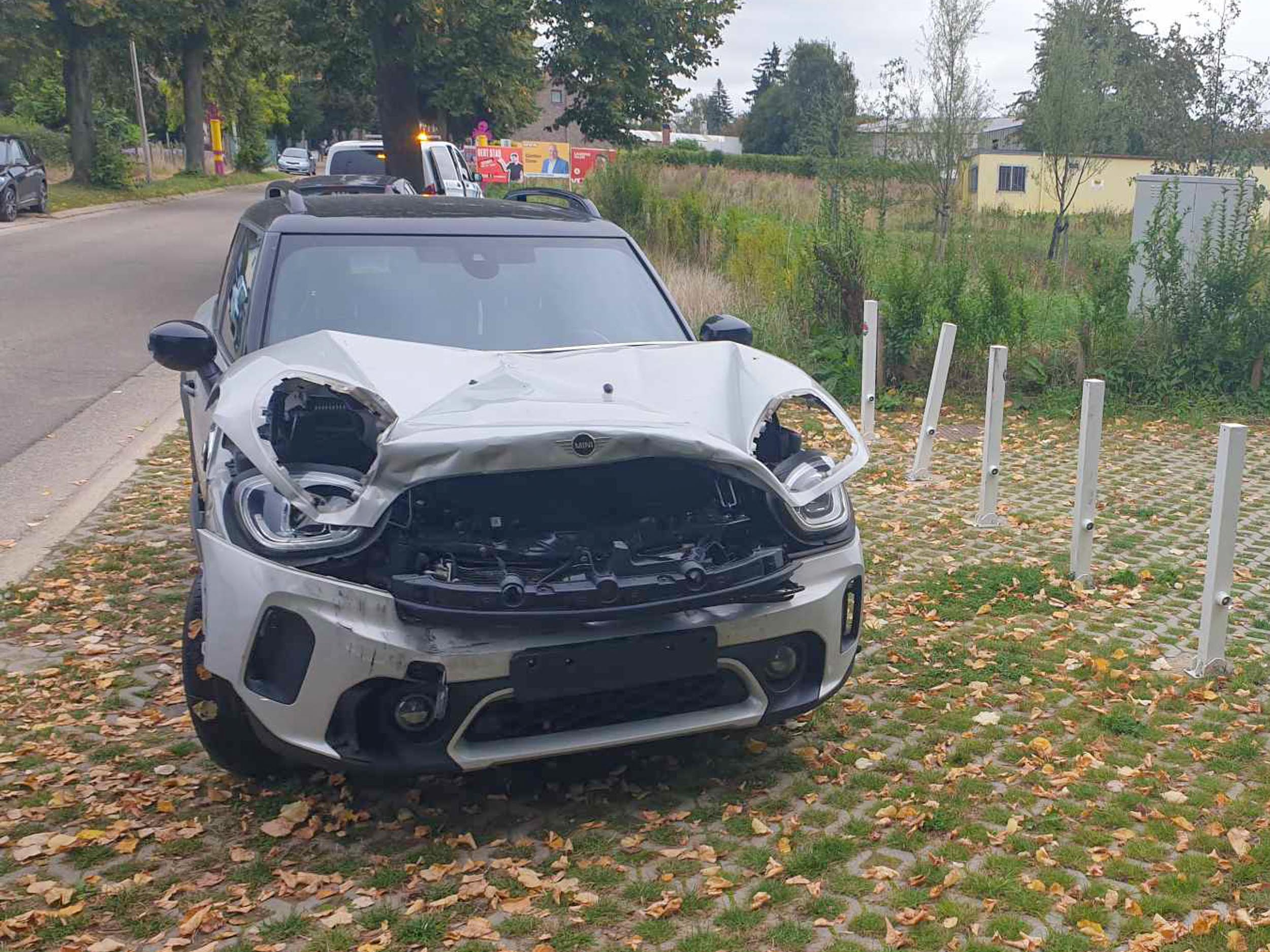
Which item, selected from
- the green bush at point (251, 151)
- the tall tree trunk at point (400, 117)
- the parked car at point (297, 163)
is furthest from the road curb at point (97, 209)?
the green bush at point (251, 151)

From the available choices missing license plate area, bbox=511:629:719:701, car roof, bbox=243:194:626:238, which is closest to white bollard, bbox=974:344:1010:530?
car roof, bbox=243:194:626:238

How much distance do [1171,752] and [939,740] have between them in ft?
2.75

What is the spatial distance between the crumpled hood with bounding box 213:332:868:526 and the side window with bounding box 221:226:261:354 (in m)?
0.61

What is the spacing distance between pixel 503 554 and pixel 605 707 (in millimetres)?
597

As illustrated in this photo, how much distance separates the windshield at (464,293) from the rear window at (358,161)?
19.1 m

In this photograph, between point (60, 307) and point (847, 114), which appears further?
point (847, 114)

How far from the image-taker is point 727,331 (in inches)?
217

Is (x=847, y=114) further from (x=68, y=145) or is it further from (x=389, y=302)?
(x=68, y=145)

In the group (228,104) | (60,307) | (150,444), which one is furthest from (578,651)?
(228,104)

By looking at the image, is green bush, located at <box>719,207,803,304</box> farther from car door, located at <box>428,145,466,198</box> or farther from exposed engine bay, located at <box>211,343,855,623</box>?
exposed engine bay, located at <box>211,343,855,623</box>

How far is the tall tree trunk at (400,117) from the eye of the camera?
23094 millimetres

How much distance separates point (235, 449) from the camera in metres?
4.03

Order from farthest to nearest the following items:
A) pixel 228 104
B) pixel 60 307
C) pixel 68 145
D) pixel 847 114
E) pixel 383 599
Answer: pixel 228 104, pixel 68 145, pixel 847 114, pixel 60 307, pixel 383 599

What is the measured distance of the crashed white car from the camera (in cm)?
345
